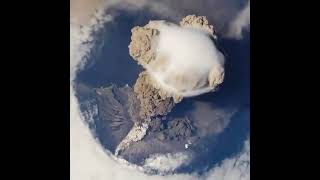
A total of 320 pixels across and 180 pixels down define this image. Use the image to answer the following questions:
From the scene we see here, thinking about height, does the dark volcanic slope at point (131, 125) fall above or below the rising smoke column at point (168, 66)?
below

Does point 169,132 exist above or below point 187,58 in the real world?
below

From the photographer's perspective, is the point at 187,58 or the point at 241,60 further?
the point at 241,60

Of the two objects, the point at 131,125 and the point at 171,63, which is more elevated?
the point at 171,63

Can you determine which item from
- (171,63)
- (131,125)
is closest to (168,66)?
(171,63)

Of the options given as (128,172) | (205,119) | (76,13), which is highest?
(76,13)

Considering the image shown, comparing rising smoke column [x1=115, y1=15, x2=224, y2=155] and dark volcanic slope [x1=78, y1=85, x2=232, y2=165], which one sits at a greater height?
rising smoke column [x1=115, y1=15, x2=224, y2=155]

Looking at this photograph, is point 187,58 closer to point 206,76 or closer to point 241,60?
point 206,76

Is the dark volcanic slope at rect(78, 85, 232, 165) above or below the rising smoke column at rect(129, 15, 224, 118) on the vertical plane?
below

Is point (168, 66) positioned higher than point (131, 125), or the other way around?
point (168, 66)

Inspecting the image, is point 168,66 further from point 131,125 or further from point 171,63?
point 131,125

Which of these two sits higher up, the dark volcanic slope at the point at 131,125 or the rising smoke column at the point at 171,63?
the rising smoke column at the point at 171,63

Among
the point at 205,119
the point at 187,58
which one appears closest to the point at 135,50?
the point at 187,58
